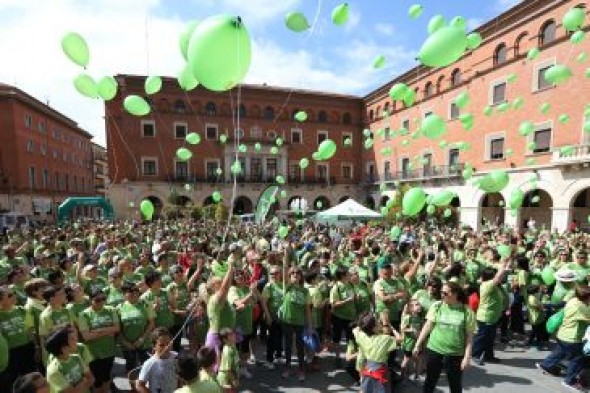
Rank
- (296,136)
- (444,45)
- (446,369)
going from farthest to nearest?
(296,136) < (444,45) < (446,369)

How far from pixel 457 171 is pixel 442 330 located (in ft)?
79.0

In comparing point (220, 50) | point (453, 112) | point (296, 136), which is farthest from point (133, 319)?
point (296, 136)

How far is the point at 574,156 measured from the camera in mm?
17641

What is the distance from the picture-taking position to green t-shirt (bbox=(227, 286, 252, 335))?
191 inches

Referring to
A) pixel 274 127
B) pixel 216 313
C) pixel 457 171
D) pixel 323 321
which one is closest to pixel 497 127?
pixel 457 171

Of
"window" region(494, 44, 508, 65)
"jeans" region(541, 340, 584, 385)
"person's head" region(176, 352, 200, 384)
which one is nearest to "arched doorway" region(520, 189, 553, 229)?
"window" region(494, 44, 508, 65)

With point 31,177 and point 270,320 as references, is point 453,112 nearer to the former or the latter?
point 270,320

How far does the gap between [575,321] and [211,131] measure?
3236 centimetres

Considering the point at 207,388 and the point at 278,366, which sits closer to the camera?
the point at 207,388

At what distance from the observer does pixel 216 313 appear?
4.14 metres

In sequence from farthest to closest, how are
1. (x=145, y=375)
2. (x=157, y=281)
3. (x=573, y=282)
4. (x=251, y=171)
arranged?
(x=251, y=171) → (x=573, y=282) → (x=157, y=281) → (x=145, y=375)

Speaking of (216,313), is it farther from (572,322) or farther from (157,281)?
(572,322)

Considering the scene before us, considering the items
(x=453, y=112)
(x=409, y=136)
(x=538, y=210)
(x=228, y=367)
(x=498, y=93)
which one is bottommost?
(x=538, y=210)

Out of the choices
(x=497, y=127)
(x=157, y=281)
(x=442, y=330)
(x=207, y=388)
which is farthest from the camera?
(x=497, y=127)
